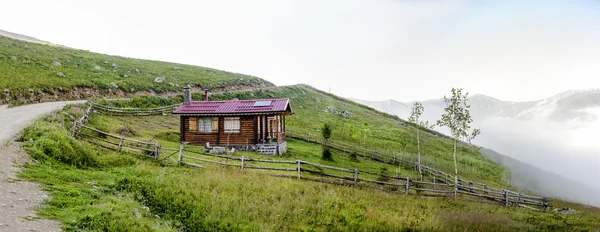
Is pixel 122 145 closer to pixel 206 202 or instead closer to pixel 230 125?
pixel 206 202

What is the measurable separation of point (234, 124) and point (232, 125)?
0.22m

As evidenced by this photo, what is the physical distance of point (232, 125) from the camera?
103ft

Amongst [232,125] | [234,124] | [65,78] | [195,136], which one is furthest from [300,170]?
[65,78]

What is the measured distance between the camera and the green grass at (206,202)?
1009cm

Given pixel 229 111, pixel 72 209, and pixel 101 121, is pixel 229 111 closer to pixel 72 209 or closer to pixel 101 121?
pixel 101 121

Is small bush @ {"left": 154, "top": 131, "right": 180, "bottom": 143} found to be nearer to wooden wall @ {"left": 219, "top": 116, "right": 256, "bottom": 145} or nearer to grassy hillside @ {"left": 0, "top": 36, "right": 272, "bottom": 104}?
wooden wall @ {"left": 219, "top": 116, "right": 256, "bottom": 145}

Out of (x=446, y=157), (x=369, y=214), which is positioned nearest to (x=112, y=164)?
(x=369, y=214)

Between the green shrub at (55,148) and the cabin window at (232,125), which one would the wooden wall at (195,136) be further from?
the green shrub at (55,148)

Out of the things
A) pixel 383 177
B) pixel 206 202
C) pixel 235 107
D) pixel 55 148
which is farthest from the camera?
pixel 235 107

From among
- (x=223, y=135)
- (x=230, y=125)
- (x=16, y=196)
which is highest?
(x=230, y=125)

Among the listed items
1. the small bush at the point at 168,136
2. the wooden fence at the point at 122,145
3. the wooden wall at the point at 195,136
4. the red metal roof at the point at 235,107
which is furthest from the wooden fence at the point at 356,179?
the small bush at the point at 168,136

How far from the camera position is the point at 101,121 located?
29.9m

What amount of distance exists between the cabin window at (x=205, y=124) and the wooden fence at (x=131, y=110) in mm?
10288

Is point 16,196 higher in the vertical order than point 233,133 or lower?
higher
